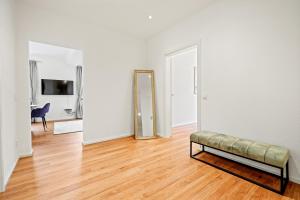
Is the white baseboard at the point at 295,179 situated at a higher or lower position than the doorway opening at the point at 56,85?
lower

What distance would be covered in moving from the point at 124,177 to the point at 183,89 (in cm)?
390

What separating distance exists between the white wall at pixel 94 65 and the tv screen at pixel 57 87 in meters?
4.42

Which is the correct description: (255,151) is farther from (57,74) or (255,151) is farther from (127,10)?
(57,74)

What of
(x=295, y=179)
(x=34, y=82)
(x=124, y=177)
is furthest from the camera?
(x=34, y=82)

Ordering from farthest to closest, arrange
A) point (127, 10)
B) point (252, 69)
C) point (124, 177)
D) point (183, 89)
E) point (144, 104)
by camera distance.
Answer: point (183, 89)
point (144, 104)
point (127, 10)
point (252, 69)
point (124, 177)

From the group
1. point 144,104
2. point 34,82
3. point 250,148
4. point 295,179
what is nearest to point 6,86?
point 144,104

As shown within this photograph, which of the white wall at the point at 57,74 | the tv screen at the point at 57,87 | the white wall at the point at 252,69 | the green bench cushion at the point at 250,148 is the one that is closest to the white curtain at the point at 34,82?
the white wall at the point at 57,74

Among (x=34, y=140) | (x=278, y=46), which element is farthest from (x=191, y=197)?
(x=34, y=140)

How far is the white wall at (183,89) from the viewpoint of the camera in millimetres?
5047

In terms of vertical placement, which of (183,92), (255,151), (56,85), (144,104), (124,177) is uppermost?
(56,85)

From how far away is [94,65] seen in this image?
3.46 m

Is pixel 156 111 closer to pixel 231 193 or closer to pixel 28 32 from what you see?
pixel 231 193

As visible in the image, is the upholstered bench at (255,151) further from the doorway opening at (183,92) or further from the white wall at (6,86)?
the white wall at (6,86)

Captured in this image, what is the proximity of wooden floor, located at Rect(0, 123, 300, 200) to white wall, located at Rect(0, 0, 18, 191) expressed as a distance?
0.25 meters
